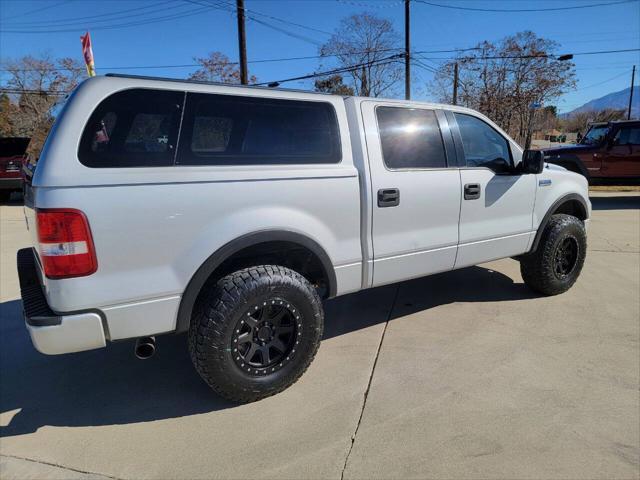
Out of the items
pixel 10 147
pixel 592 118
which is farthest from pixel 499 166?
pixel 592 118

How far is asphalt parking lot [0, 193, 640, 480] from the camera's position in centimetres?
230

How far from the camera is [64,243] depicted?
2.13 metres

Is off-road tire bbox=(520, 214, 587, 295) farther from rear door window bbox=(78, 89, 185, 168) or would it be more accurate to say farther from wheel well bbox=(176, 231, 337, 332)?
rear door window bbox=(78, 89, 185, 168)

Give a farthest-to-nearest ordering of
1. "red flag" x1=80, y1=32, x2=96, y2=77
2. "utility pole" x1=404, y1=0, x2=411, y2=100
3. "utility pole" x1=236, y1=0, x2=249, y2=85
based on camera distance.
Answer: "utility pole" x1=404, y1=0, x2=411, y2=100, "utility pole" x1=236, y1=0, x2=249, y2=85, "red flag" x1=80, y1=32, x2=96, y2=77

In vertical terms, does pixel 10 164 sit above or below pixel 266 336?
above

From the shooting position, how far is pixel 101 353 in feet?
11.7

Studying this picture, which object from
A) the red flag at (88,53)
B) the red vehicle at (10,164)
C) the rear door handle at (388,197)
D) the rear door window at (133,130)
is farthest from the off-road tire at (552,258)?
the red vehicle at (10,164)

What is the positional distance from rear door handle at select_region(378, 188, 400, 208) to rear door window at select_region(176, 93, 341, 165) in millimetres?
402

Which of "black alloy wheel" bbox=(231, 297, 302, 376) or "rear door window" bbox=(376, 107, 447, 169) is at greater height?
"rear door window" bbox=(376, 107, 447, 169)

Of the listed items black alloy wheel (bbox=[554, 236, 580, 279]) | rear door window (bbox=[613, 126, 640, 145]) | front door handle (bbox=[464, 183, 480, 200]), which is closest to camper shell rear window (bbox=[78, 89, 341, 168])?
front door handle (bbox=[464, 183, 480, 200])

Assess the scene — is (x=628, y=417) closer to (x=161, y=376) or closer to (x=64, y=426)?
(x=161, y=376)

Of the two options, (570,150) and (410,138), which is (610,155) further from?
(410,138)

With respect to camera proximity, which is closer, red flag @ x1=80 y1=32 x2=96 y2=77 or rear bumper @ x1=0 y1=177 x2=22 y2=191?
red flag @ x1=80 y1=32 x2=96 y2=77

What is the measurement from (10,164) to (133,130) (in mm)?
11922
